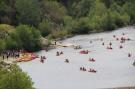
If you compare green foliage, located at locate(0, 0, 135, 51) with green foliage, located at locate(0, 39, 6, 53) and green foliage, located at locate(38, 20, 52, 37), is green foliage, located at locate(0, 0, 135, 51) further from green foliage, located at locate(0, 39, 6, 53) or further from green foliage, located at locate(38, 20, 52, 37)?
green foliage, located at locate(0, 39, 6, 53)

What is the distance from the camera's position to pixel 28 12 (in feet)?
541

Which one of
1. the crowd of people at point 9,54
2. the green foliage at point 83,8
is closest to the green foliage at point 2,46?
the crowd of people at point 9,54

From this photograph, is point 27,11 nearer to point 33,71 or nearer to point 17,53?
point 17,53

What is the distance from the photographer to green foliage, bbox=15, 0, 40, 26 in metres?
165

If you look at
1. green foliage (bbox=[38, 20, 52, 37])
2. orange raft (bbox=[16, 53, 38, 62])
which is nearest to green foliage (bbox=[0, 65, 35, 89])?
orange raft (bbox=[16, 53, 38, 62])

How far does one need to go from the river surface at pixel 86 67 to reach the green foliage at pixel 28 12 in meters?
27.0

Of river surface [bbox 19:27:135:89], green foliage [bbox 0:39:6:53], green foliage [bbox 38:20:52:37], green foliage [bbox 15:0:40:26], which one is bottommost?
river surface [bbox 19:27:135:89]

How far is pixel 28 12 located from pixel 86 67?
59869mm

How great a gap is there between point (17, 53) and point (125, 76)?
3665 cm

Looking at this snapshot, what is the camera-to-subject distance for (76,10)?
198500mm

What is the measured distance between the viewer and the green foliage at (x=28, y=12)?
541 ft

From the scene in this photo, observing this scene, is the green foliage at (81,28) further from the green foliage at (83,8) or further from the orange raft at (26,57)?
the orange raft at (26,57)

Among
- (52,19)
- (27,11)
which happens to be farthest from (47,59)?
(52,19)

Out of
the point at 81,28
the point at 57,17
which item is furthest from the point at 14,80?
the point at 57,17
